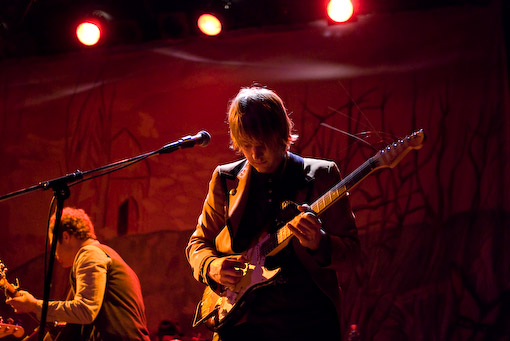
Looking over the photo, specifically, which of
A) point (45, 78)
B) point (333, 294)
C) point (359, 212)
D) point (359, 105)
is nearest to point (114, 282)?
point (333, 294)

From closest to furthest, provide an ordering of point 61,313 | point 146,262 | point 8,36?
1. point 61,313
2. point 146,262
3. point 8,36

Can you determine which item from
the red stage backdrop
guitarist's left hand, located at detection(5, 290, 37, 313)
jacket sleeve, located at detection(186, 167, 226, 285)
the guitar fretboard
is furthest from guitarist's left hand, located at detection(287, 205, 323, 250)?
the red stage backdrop

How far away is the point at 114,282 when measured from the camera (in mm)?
3295

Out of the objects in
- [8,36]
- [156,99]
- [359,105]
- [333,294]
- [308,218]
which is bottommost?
[333,294]

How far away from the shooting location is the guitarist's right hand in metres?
2.00

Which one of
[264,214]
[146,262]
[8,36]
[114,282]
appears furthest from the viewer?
[8,36]

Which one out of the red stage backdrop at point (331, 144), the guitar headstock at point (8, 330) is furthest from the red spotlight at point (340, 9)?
the guitar headstock at point (8, 330)

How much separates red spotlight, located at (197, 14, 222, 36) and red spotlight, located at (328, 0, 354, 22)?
3.40ft

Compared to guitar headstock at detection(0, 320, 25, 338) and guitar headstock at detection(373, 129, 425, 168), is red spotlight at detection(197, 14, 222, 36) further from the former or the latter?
guitar headstock at detection(373, 129, 425, 168)

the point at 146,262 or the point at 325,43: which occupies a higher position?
the point at 325,43

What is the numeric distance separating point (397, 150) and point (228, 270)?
2.66 ft

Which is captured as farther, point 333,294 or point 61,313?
point 61,313

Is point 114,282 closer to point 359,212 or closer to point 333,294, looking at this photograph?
point 333,294

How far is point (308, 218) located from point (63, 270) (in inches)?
150
